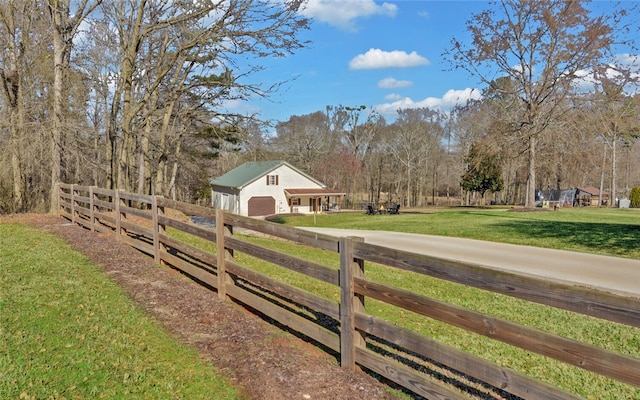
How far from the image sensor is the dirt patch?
3238 mm

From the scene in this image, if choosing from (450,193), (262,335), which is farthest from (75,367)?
(450,193)

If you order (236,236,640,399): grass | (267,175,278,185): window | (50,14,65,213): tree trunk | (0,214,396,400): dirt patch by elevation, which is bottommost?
(236,236,640,399): grass

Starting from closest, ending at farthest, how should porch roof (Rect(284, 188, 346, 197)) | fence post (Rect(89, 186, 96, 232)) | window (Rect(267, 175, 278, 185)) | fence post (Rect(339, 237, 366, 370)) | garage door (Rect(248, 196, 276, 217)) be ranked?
fence post (Rect(339, 237, 366, 370))
fence post (Rect(89, 186, 96, 232))
garage door (Rect(248, 196, 276, 217))
window (Rect(267, 175, 278, 185))
porch roof (Rect(284, 188, 346, 197))

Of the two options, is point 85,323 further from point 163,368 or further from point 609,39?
point 609,39

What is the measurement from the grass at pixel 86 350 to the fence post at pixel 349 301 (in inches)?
40.4

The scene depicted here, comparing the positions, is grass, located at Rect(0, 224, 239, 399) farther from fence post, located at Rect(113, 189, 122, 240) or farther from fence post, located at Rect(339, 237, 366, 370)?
fence post, located at Rect(113, 189, 122, 240)

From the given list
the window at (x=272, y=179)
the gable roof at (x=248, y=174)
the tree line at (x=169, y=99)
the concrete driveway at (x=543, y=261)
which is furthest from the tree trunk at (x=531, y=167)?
the window at (x=272, y=179)

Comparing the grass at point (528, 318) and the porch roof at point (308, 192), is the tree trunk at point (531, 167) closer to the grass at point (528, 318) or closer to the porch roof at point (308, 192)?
the grass at point (528, 318)

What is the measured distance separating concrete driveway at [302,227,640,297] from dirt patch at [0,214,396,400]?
681 cm

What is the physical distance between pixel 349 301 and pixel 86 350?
7.56ft

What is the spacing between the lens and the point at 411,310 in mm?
3217

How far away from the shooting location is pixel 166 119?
62.3 feet

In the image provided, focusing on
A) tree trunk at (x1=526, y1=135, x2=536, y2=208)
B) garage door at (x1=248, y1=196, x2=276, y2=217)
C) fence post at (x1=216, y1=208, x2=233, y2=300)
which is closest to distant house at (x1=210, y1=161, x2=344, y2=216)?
garage door at (x1=248, y1=196, x2=276, y2=217)

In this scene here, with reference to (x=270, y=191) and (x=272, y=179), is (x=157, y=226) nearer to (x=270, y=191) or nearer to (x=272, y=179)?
(x=270, y=191)
